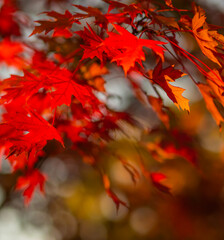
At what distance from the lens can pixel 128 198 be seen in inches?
180

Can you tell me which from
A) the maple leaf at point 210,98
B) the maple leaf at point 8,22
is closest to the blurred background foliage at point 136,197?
the maple leaf at point 8,22

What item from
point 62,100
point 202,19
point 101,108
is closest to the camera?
point 202,19

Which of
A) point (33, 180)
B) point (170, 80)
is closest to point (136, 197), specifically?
point (33, 180)

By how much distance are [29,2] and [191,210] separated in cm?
416

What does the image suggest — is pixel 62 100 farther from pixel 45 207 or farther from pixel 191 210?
pixel 45 207

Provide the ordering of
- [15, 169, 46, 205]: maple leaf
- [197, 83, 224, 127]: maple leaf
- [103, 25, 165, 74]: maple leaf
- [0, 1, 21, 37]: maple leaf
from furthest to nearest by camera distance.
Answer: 1. [0, 1, 21, 37]: maple leaf
2. [15, 169, 46, 205]: maple leaf
3. [197, 83, 224, 127]: maple leaf
4. [103, 25, 165, 74]: maple leaf

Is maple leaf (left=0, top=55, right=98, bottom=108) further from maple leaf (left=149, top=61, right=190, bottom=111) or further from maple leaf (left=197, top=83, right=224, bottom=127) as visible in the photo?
maple leaf (left=197, top=83, right=224, bottom=127)

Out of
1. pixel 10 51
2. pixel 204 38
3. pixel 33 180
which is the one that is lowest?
pixel 33 180

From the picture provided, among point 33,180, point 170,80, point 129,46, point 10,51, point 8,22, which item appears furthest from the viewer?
point 8,22

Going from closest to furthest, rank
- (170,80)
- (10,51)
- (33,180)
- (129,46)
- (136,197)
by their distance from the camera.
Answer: (129,46), (170,80), (33,180), (10,51), (136,197)

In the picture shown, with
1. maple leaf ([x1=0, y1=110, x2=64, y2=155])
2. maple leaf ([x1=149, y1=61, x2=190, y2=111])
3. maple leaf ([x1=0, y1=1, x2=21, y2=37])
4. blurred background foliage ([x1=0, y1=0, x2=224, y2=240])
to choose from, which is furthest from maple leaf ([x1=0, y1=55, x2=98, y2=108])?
blurred background foliage ([x1=0, y1=0, x2=224, y2=240])

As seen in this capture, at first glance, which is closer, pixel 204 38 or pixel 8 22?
pixel 204 38

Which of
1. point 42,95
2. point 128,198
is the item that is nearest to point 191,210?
point 128,198

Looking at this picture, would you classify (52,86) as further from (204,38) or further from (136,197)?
(136,197)
